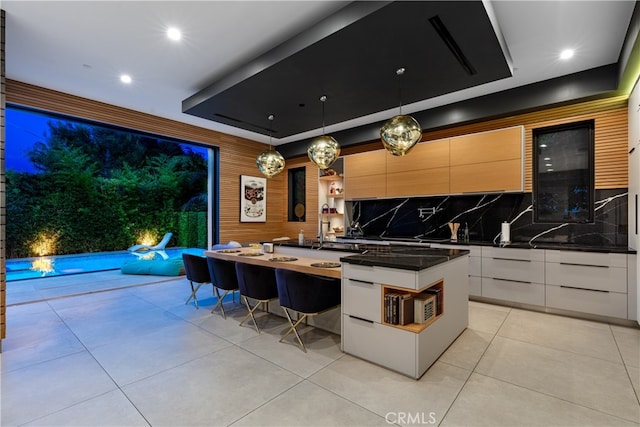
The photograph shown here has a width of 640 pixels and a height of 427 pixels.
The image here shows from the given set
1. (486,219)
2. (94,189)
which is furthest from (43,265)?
(486,219)

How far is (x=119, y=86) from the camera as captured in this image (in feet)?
12.9

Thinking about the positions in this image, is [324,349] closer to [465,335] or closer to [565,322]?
[465,335]

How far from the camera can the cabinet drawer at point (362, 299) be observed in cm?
234

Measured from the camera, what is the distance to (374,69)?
297 cm

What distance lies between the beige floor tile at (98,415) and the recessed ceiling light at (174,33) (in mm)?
3110

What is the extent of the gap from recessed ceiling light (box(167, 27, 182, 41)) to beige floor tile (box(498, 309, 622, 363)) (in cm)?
447

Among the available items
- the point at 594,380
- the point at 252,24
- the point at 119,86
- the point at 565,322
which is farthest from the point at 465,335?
the point at 119,86

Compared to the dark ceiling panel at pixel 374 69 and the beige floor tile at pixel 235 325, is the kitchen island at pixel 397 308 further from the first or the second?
the dark ceiling panel at pixel 374 69

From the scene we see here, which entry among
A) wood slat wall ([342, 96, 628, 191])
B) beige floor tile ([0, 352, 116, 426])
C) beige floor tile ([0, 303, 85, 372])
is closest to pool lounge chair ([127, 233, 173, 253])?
beige floor tile ([0, 303, 85, 372])

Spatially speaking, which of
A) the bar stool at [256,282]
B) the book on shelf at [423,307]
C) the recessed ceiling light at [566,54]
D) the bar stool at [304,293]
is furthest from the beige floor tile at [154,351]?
the recessed ceiling light at [566,54]

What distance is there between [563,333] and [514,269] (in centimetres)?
94

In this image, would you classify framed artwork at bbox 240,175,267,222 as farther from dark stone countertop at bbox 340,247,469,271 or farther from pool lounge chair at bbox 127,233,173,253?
pool lounge chair at bbox 127,233,173,253

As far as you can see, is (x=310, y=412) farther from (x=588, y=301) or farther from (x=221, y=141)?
(x=221, y=141)

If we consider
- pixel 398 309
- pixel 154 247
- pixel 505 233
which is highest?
pixel 505 233
